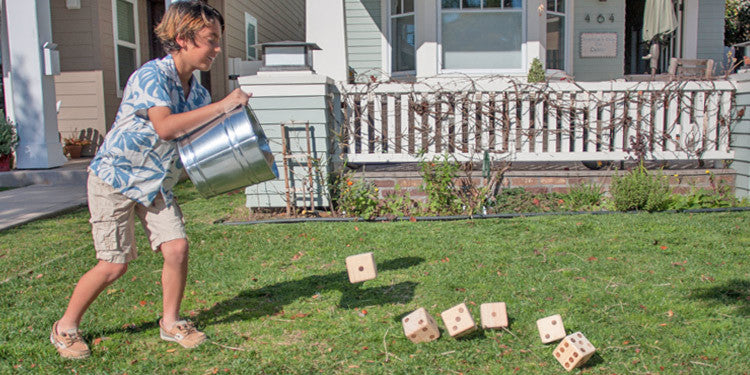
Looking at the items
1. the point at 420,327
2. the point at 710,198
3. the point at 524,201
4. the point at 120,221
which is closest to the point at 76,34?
the point at 524,201

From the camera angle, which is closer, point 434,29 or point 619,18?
point 434,29

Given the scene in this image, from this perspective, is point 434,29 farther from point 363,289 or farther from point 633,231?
point 363,289

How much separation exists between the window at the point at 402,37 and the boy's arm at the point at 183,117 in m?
7.51

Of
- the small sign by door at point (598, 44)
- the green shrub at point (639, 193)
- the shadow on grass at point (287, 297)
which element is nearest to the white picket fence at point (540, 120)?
the green shrub at point (639, 193)

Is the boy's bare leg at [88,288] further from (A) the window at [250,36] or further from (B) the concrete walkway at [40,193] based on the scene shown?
(A) the window at [250,36]

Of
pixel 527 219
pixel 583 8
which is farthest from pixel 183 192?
pixel 583 8

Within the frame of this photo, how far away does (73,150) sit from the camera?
941 centimetres

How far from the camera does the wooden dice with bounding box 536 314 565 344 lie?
2.63 meters

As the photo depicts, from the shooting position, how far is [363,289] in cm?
356

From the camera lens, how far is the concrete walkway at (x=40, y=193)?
5852 millimetres

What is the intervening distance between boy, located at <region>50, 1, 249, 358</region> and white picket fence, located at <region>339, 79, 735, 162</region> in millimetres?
3514

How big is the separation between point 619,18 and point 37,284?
1076 centimetres

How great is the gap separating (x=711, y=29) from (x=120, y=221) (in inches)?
490

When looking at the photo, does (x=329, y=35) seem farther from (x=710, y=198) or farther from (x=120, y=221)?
(x=120, y=221)
